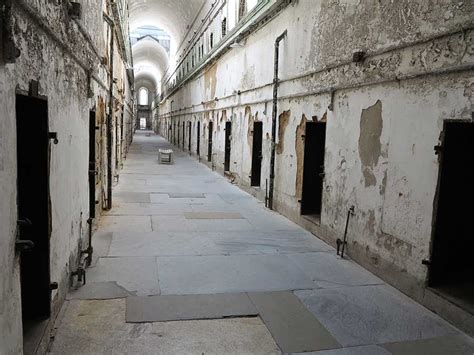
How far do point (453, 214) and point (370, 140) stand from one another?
61.7 inches

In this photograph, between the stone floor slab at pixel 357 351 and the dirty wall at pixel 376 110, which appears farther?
the dirty wall at pixel 376 110

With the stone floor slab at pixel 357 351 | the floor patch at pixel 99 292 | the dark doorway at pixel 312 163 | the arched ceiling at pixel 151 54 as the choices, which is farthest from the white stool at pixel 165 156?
the arched ceiling at pixel 151 54

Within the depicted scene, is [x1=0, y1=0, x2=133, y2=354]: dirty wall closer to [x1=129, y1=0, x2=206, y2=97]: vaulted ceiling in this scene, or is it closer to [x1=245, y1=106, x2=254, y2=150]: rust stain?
[x1=245, y1=106, x2=254, y2=150]: rust stain

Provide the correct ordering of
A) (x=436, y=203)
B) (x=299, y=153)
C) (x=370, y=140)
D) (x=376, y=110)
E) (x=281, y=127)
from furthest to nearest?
(x=281, y=127), (x=299, y=153), (x=370, y=140), (x=376, y=110), (x=436, y=203)

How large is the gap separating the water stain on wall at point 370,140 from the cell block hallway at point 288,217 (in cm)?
3

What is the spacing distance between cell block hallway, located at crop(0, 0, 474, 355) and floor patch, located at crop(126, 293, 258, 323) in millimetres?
24

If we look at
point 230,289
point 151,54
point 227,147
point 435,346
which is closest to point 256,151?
point 227,147

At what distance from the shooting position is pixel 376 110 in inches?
228

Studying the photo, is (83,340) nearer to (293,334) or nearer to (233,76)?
(293,334)

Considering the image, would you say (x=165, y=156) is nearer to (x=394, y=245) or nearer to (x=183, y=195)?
(x=183, y=195)

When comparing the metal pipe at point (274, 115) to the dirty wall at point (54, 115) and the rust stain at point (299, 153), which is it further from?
the dirty wall at point (54, 115)

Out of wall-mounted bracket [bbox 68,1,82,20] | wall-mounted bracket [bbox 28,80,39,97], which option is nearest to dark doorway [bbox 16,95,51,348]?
wall-mounted bracket [bbox 28,80,39,97]

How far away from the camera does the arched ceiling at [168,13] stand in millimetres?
22562

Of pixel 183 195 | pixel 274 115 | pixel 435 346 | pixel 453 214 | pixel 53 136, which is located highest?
pixel 274 115
